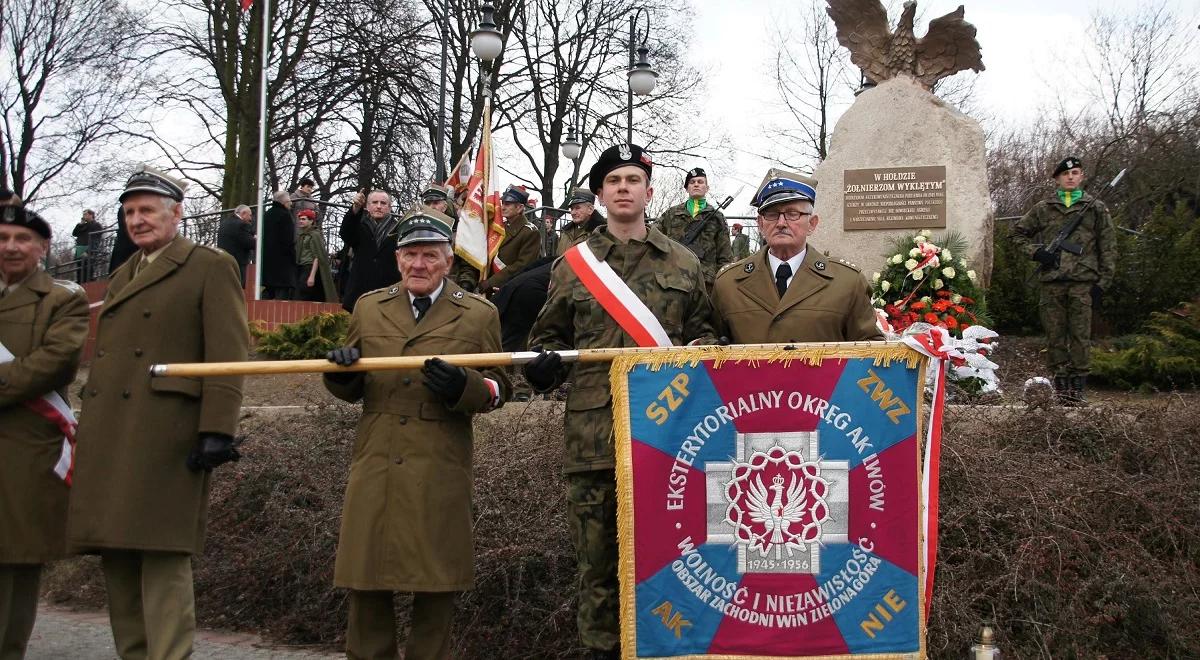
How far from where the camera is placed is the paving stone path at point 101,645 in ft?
18.9

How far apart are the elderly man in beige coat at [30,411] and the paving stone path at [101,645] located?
968 mm

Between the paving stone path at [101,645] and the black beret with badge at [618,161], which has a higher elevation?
the black beret with badge at [618,161]

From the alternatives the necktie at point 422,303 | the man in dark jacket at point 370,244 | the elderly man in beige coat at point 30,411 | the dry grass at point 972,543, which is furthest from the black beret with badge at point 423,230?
the man in dark jacket at point 370,244

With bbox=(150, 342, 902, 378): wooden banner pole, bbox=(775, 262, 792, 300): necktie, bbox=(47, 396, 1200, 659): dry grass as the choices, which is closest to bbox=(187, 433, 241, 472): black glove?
bbox=(150, 342, 902, 378): wooden banner pole

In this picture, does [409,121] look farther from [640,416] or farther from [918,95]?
[640,416]

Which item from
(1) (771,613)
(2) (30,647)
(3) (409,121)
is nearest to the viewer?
(1) (771,613)

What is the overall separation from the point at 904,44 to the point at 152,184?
974cm

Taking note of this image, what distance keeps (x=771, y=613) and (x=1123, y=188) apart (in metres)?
20.4

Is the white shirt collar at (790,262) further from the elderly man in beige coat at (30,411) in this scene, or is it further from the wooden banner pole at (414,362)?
the elderly man in beige coat at (30,411)

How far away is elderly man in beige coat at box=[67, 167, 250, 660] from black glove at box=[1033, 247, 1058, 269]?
7.23 metres

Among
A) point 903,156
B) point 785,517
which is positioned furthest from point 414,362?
point 903,156

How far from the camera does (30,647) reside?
5977 millimetres

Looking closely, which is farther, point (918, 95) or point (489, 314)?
point (918, 95)

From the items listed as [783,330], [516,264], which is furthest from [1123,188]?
[783,330]
